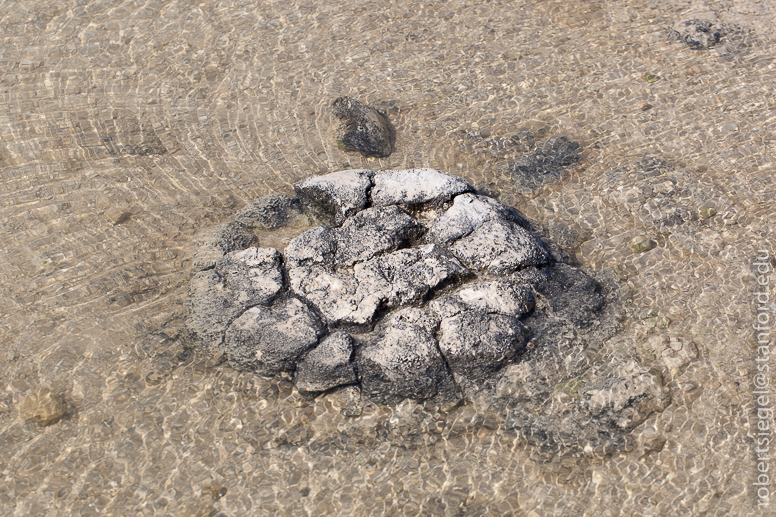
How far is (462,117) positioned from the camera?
20.6 feet

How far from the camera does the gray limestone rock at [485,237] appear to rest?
4.36 meters

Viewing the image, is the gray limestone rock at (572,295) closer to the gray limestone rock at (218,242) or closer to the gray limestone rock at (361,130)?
the gray limestone rock at (361,130)

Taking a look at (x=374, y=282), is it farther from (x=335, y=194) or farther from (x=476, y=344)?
(x=335, y=194)

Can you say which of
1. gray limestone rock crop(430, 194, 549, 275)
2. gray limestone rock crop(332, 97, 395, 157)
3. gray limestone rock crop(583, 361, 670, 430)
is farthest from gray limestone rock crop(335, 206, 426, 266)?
gray limestone rock crop(583, 361, 670, 430)

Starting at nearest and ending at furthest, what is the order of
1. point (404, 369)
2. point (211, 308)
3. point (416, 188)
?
point (404, 369) < point (211, 308) < point (416, 188)

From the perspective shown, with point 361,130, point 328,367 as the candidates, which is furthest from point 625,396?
point 361,130

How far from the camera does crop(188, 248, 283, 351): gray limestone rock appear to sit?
4.21m

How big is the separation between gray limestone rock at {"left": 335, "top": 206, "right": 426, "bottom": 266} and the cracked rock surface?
10mm

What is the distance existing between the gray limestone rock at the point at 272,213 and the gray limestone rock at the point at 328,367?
1576mm

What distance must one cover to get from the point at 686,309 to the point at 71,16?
7.71m

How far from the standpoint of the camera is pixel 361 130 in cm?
589

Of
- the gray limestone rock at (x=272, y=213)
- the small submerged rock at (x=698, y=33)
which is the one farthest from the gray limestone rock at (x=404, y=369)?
the small submerged rock at (x=698, y=33)

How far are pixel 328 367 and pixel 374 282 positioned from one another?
70 cm

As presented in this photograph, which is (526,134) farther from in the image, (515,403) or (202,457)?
(202,457)
